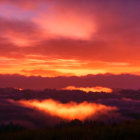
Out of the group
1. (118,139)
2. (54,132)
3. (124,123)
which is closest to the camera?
(118,139)

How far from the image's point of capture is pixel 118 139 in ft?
68.0

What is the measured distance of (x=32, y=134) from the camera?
22.4 metres

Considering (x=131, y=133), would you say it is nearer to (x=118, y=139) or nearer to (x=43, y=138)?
(x=118, y=139)

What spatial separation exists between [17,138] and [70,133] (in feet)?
13.5

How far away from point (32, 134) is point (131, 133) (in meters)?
7.68

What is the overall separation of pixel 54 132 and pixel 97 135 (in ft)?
11.1

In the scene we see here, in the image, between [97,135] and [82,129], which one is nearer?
[97,135]

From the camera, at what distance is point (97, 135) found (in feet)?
69.6

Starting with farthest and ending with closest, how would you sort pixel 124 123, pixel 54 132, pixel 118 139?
pixel 124 123, pixel 54 132, pixel 118 139

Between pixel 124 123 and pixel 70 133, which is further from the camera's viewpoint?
pixel 124 123

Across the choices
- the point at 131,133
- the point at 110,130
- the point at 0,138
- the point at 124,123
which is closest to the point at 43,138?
the point at 0,138

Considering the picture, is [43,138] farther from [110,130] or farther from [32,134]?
[110,130]

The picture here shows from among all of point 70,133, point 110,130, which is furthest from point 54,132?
point 110,130

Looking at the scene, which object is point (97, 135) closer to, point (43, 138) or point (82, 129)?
point (82, 129)
